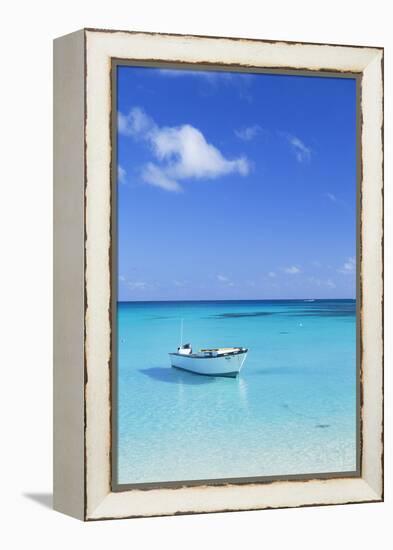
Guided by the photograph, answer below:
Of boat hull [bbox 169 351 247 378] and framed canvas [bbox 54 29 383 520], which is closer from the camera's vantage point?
framed canvas [bbox 54 29 383 520]

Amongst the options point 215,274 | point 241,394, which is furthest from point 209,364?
point 215,274

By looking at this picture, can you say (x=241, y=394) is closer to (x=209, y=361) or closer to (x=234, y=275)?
(x=209, y=361)

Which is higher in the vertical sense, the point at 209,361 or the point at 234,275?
the point at 234,275

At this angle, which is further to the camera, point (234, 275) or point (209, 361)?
point (234, 275)

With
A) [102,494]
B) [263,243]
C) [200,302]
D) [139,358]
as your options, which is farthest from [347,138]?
[102,494]

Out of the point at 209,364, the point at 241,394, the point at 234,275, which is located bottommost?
the point at 241,394

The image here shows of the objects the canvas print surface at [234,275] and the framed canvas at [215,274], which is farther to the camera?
the canvas print surface at [234,275]
